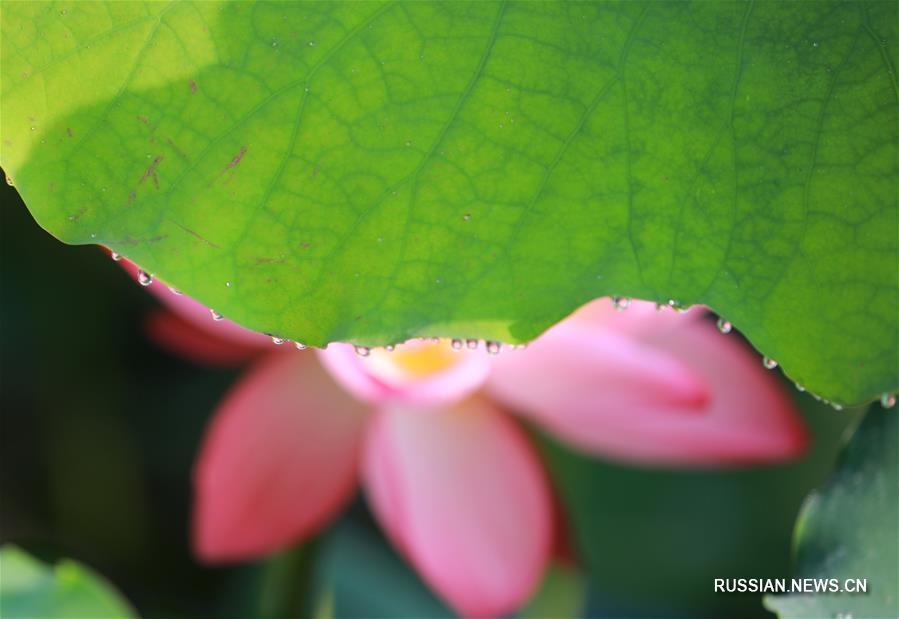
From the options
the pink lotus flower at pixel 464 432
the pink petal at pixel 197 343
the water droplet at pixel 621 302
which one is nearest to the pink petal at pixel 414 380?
the pink lotus flower at pixel 464 432

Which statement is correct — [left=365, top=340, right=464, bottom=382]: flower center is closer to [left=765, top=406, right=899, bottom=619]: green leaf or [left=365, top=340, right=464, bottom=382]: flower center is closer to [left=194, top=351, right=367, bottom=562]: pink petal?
[left=194, top=351, right=367, bottom=562]: pink petal

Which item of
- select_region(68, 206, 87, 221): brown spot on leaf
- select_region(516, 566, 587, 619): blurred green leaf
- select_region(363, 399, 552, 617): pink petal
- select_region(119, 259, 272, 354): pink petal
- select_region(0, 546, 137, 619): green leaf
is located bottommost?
select_region(0, 546, 137, 619): green leaf

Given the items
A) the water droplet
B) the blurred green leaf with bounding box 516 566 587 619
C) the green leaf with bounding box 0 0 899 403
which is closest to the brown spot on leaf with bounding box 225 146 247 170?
the green leaf with bounding box 0 0 899 403

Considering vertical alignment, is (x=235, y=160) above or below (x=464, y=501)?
above

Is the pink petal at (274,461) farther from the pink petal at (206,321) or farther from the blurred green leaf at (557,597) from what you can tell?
the blurred green leaf at (557,597)

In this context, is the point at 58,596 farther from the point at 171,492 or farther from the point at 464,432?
the point at 171,492

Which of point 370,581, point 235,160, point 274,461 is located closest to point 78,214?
point 235,160
